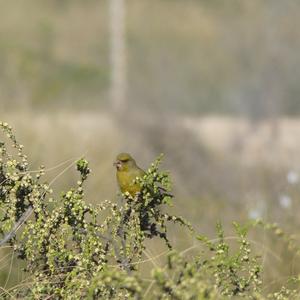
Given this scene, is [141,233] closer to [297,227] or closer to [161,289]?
[161,289]

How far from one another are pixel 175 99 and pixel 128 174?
18936mm

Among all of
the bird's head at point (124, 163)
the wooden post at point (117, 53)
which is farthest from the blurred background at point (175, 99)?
the bird's head at point (124, 163)

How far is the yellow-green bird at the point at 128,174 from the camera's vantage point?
3.52 meters

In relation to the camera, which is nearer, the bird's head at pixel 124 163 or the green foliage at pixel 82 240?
the green foliage at pixel 82 240

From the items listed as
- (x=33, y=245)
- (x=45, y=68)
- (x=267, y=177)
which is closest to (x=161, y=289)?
(x=33, y=245)

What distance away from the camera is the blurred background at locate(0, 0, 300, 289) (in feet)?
27.2

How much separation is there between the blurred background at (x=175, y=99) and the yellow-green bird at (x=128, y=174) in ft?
0.59

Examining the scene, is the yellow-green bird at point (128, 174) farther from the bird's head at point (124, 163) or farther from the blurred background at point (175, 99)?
the blurred background at point (175, 99)

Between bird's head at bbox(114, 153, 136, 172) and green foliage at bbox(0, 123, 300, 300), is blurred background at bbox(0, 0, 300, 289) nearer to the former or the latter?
bird's head at bbox(114, 153, 136, 172)

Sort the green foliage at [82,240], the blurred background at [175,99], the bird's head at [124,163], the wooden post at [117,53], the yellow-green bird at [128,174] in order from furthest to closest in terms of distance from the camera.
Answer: the wooden post at [117,53] → the blurred background at [175,99] → the bird's head at [124,163] → the yellow-green bird at [128,174] → the green foliage at [82,240]

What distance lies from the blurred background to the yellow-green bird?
0.18 m

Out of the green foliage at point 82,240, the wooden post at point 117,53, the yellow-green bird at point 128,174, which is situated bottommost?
the green foliage at point 82,240

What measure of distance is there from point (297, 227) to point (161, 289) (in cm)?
365

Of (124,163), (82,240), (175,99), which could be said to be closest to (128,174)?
(124,163)
